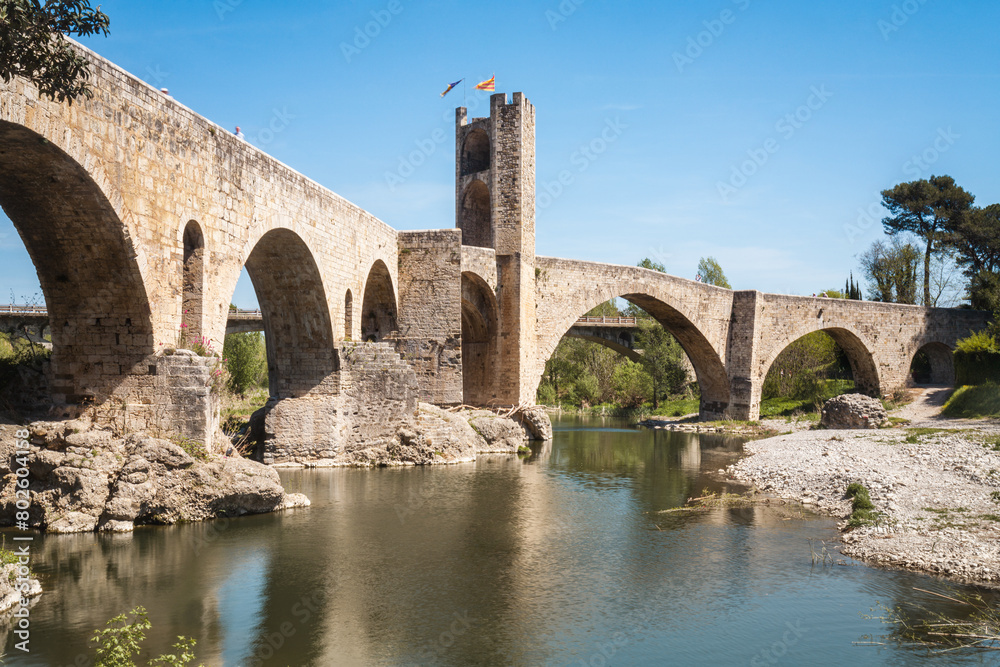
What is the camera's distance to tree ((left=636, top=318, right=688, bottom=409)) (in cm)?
2988

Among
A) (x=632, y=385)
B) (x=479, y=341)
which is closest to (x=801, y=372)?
(x=632, y=385)

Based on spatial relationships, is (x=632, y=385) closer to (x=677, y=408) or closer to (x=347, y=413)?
(x=677, y=408)

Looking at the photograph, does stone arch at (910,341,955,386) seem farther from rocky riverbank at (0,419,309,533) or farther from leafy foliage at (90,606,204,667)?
leafy foliage at (90,606,204,667)

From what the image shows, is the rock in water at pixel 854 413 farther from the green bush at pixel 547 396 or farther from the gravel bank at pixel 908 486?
the green bush at pixel 547 396

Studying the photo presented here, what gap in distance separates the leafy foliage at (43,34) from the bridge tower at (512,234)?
13600 millimetres

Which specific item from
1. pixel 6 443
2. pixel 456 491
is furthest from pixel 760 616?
pixel 6 443

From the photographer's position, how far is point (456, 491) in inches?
476

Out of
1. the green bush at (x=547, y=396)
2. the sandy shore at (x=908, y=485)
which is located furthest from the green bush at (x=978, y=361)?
the green bush at (x=547, y=396)

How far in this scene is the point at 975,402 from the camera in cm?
2228

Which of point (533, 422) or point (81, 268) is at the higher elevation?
point (81, 268)

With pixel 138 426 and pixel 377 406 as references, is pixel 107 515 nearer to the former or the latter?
pixel 138 426

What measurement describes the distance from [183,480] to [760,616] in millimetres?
6274

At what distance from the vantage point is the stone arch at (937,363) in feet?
105

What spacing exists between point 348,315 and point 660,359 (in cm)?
1748
